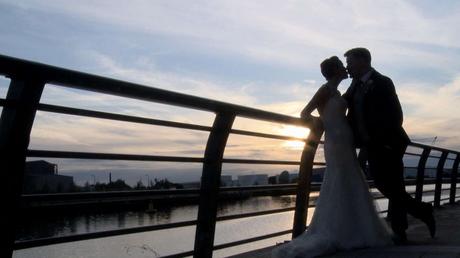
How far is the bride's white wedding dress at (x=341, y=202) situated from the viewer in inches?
189

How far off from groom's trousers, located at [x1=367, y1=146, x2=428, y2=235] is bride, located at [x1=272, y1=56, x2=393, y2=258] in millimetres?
217

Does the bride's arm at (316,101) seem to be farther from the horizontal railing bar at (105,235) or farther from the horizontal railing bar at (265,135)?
the horizontal railing bar at (105,235)

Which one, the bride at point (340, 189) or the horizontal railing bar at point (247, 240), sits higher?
the bride at point (340, 189)

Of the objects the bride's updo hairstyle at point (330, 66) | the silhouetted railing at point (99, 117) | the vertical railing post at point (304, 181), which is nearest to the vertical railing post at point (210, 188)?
the silhouetted railing at point (99, 117)

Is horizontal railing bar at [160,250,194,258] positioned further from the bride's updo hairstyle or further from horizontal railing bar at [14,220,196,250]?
the bride's updo hairstyle

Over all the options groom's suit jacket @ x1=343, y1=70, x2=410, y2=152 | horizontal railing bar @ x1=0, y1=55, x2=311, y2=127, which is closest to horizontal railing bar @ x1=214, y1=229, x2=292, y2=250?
horizontal railing bar @ x1=0, y1=55, x2=311, y2=127

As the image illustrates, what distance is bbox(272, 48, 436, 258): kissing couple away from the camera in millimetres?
4910

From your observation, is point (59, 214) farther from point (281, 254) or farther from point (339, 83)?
point (339, 83)

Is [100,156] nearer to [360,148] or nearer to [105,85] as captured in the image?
[105,85]

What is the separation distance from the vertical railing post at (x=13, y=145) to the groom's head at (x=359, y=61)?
3159 mm

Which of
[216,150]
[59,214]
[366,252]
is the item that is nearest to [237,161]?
[216,150]

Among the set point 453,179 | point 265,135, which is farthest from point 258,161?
point 453,179

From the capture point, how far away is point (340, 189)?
197 inches

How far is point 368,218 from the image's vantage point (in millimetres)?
4996
